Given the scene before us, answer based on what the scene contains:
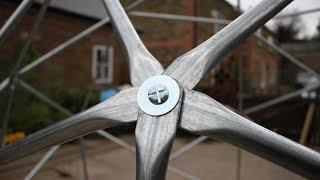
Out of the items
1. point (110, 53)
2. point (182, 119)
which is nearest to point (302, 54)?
point (110, 53)

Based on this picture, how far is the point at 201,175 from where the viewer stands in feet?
28.1

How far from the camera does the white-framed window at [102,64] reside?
53.1ft

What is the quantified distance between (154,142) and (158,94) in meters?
0.23

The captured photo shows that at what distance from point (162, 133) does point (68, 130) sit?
1.72 ft

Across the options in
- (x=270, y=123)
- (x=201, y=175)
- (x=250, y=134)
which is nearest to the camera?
(x=250, y=134)

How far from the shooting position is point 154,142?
Result: 183 centimetres

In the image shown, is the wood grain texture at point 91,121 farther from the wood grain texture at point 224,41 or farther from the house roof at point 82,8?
the house roof at point 82,8

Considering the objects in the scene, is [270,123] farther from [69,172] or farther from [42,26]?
[42,26]

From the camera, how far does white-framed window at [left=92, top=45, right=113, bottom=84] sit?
16.2 m

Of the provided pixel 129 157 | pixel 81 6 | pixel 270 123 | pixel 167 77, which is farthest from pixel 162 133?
pixel 81 6

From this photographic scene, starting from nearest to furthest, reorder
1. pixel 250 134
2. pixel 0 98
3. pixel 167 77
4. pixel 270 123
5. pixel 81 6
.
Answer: pixel 250 134
pixel 167 77
pixel 0 98
pixel 270 123
pixel 81 6

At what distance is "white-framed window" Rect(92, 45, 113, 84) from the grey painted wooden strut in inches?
552

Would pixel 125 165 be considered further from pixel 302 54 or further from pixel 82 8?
pixel 82 8

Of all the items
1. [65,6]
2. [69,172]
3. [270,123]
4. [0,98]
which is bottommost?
[69,172]
